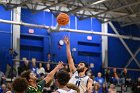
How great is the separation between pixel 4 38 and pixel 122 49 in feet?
28.8

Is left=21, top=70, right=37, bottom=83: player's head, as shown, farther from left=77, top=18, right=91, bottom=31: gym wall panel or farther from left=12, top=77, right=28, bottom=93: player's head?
left=77, top=18, right=91, bottom=31: gym wall panel

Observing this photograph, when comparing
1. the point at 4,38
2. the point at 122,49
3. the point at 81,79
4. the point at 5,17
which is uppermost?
the point at 5,17

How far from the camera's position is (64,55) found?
74.0 feet

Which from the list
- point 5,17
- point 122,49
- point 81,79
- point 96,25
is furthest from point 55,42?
point 81,79

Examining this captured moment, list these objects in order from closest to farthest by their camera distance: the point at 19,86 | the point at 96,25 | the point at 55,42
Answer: the point at 19,86 < the point at 55,42 < the point at 96,25

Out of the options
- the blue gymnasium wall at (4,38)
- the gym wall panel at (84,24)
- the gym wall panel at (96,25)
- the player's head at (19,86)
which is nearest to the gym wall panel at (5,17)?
the blue gymnasium wall at (4,38)

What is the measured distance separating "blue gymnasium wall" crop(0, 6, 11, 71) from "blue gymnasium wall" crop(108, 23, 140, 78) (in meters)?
7.32

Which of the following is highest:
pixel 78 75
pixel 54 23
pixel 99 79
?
pixel 54 23

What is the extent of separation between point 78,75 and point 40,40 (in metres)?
12.8

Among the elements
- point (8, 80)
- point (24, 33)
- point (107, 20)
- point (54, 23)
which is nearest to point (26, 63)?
point (8, 80)

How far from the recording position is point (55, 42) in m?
22.2

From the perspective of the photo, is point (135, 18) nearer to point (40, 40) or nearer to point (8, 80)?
point (40, 40)

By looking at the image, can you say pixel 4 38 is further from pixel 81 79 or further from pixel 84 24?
pixel 81 79

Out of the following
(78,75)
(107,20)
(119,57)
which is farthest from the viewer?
(119,57)
